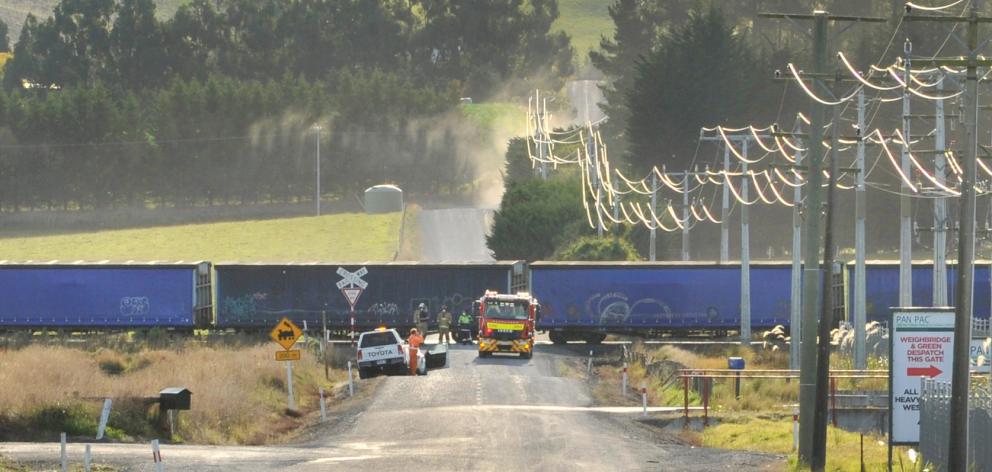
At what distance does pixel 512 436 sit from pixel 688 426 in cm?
486

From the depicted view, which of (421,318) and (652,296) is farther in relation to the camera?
(652,296)

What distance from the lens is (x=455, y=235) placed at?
128375mm

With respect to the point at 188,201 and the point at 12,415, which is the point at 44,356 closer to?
the point at 12,415

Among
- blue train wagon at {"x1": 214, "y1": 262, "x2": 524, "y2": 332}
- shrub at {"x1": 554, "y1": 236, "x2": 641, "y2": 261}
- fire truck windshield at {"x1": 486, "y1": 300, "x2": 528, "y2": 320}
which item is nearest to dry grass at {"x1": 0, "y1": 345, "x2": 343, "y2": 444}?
fire truck windshield at {"x1": 486, "y1": 300, "x2": 528, "y2": 320}

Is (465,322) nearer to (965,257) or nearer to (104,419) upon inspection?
(104,419)

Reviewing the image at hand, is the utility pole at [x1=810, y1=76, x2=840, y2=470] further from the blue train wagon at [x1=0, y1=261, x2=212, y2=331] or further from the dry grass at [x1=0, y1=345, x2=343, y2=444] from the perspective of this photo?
the blue train wagon at [x1=0, y1=261, x2=212, y2=331]

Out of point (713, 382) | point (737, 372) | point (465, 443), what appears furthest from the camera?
point (713, 382)

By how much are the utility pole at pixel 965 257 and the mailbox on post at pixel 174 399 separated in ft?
57.0

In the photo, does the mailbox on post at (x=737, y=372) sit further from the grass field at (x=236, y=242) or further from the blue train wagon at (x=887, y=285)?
the grass field at (x=236, y=242)

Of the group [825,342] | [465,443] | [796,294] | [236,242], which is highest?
[825,342]

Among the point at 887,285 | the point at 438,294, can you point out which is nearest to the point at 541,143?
the point at 438,294

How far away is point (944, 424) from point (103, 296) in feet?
150

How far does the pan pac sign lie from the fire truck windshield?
91.4 ft

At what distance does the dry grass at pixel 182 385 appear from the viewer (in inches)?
1323
